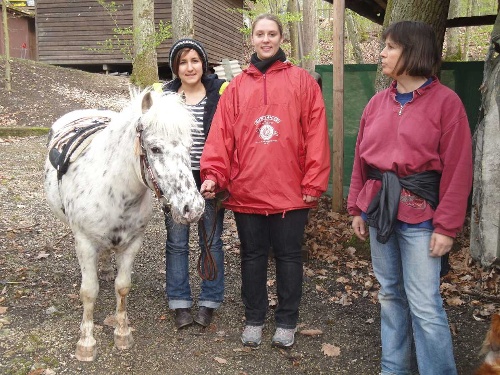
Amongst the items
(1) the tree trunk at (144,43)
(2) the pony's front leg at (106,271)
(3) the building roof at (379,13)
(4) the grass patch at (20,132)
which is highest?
(1) the tree trunk at (144,43)

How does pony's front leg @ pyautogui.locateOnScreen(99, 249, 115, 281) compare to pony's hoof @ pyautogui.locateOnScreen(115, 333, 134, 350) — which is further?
pony's front leg @ pyautogui.locateOnScreen(99, 249, 115, 281)

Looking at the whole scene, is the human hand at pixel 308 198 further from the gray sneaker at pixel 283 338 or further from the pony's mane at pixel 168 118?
the gray sneaker at pixel 283 338

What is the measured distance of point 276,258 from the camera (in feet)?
11.8

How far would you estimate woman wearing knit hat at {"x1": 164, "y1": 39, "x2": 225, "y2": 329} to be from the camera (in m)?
3.65

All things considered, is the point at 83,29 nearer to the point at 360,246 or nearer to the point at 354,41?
the point at 354,41

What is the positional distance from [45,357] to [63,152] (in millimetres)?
1518

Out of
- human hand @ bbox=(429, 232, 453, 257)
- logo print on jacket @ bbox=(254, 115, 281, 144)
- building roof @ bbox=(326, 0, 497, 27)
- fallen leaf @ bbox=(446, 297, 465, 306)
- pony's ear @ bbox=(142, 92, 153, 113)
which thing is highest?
A: building roof @ bbox=(326, 0, 497, 27)

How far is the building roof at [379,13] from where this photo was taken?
722 centimetres

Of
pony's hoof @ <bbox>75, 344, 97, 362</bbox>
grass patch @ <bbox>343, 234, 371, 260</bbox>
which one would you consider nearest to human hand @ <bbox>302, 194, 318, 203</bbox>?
pony's hoof @ <bbox>75, 344, 97, 362</bbox>

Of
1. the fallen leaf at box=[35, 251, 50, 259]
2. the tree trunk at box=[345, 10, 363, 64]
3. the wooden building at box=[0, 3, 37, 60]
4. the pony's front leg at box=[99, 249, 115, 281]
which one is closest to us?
the pony's front leg at box=[99, 249, 115, 281]

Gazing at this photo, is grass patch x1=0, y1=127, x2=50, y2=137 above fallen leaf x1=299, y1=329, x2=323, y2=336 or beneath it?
above

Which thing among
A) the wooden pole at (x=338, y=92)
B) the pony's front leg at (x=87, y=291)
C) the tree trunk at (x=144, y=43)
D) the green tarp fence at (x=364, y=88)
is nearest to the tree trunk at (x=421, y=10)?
the wooden pole at (x=338, y=92)

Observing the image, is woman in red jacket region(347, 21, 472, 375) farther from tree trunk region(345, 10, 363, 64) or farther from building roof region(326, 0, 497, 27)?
tree trunk region(345, 10, 363, 64)

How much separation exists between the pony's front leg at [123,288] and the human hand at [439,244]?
211cm
